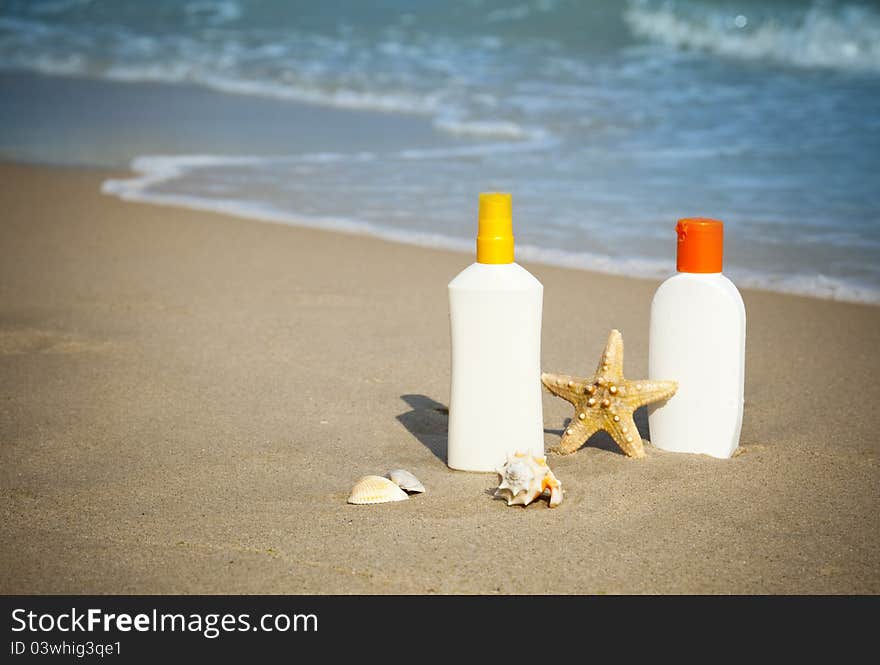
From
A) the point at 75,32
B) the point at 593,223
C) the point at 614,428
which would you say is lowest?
the point at 614,428

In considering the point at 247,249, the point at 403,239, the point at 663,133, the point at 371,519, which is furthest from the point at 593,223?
the point at 371,519

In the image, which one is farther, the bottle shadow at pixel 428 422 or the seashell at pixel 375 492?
the bottle shadow at pixel 428 422

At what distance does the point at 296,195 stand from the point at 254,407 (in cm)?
454

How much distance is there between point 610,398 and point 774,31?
15.5 m

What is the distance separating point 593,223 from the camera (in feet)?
23.9

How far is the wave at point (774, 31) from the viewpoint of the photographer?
16.1 metres

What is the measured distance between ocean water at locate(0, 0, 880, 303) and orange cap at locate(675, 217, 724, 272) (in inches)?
108

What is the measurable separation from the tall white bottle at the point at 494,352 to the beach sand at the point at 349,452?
140 mm

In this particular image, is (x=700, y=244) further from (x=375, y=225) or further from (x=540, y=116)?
(x=540, y=116)

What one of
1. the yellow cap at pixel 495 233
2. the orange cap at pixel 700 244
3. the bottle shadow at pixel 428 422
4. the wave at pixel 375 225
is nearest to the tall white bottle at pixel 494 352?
the yellow cap at pixel 495 233

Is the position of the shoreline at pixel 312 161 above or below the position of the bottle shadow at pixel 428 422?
above

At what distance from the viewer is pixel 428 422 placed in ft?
12.8

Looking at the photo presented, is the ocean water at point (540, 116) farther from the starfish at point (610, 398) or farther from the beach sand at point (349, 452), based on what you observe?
the starfish at point (610, 398)
